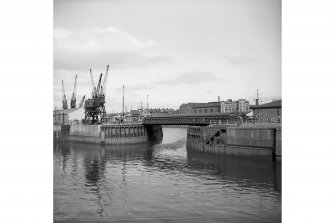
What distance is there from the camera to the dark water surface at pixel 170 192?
1700cm

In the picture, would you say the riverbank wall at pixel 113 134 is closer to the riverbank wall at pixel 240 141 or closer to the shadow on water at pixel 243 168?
the riverbank wall at pixel 240 141

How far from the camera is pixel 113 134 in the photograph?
204 feet

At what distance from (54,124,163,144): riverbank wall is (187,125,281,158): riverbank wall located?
19.4 metres

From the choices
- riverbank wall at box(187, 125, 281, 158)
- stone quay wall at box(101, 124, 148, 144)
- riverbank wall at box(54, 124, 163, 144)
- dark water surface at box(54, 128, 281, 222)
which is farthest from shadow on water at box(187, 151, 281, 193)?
riverbank wall at box(54, 124, 163, 144)

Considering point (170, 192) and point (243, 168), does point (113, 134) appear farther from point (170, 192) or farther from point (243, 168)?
point (170, 192)

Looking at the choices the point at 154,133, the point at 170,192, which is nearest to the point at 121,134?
the point at 154,133

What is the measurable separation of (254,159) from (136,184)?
1813 centimetres

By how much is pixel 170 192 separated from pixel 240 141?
66.5 feet

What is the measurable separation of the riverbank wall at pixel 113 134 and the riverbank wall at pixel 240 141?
63.6ft

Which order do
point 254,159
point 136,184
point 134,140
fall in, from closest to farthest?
→ point 136,184
point 254,159
point 134,140

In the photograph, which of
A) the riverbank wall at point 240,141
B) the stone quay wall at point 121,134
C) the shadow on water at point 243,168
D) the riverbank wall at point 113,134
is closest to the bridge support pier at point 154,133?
the riverbank wall at point 113,134
